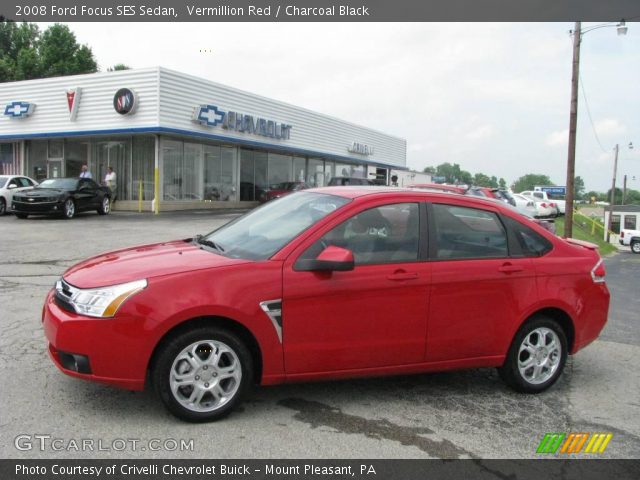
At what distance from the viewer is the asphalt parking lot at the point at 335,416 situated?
352 cm

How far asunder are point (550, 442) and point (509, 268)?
136 cm

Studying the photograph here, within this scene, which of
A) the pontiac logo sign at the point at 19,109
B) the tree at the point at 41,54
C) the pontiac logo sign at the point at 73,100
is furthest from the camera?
the tree at the point at 41,54

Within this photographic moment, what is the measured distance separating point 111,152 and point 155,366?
2451cm

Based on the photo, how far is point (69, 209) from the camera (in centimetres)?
1962

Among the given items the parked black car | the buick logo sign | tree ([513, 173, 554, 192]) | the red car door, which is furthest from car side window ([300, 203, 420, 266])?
tree ([513, 173, 554, 192])

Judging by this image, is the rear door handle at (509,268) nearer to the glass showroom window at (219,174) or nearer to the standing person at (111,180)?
the standing person at (111,180)

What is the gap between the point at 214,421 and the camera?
3.83 m

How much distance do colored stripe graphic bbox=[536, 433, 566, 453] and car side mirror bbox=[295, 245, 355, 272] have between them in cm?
173

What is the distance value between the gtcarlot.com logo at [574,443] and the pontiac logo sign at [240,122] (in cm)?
2242

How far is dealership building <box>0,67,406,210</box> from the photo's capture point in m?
23.1

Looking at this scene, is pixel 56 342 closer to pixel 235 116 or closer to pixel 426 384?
pixel 426 384

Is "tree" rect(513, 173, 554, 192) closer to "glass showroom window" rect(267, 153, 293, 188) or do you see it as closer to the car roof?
"glass showroom window" rect(267, 153, 293, 188)

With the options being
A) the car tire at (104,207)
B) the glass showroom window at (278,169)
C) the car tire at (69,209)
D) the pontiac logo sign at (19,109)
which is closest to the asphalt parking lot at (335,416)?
the car tire at (69,209)
